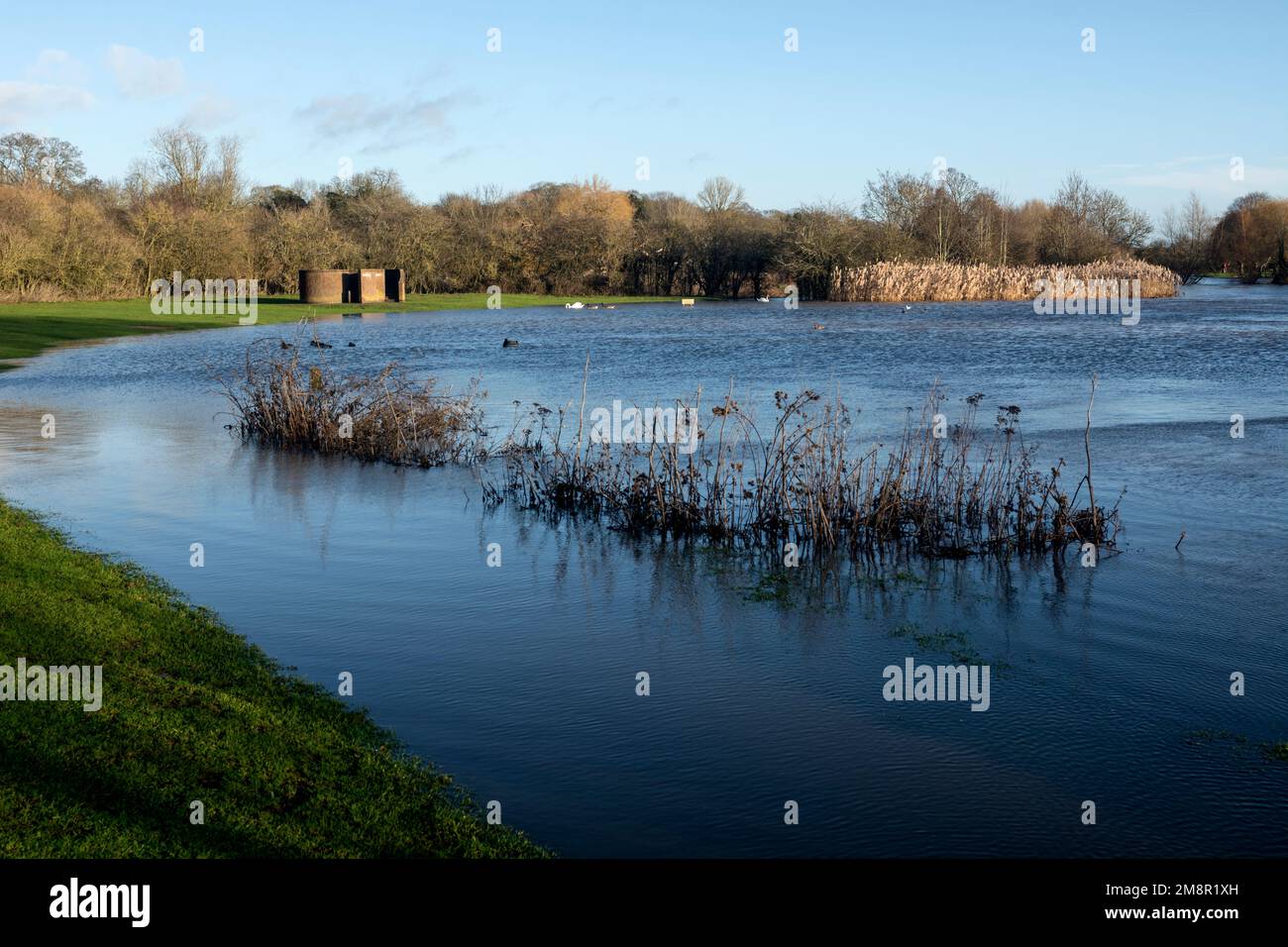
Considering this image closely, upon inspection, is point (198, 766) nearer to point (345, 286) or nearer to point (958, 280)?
point (345, 286)

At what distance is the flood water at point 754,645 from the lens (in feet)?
19.7

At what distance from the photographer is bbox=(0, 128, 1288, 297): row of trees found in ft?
185

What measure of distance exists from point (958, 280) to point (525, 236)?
24583 millimetres

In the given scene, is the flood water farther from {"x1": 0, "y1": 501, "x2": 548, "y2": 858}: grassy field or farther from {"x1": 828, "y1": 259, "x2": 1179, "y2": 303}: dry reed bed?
{"x1": 828, "y1": 259, "x2": 1179, "y2": 303}: dry reed bed

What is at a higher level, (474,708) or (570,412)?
(570,412)

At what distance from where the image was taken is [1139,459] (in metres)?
15.3

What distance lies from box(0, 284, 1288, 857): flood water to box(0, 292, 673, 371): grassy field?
1769cm

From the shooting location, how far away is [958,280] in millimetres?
62750

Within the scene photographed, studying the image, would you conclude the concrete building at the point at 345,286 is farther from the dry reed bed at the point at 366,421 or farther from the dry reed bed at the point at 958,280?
the dry reed bed at the point at 366,421

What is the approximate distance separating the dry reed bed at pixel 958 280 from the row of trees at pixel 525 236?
2047mm

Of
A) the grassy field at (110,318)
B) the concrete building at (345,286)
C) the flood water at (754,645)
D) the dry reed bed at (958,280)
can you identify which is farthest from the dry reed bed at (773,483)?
the dry reed bed at (958,280)
